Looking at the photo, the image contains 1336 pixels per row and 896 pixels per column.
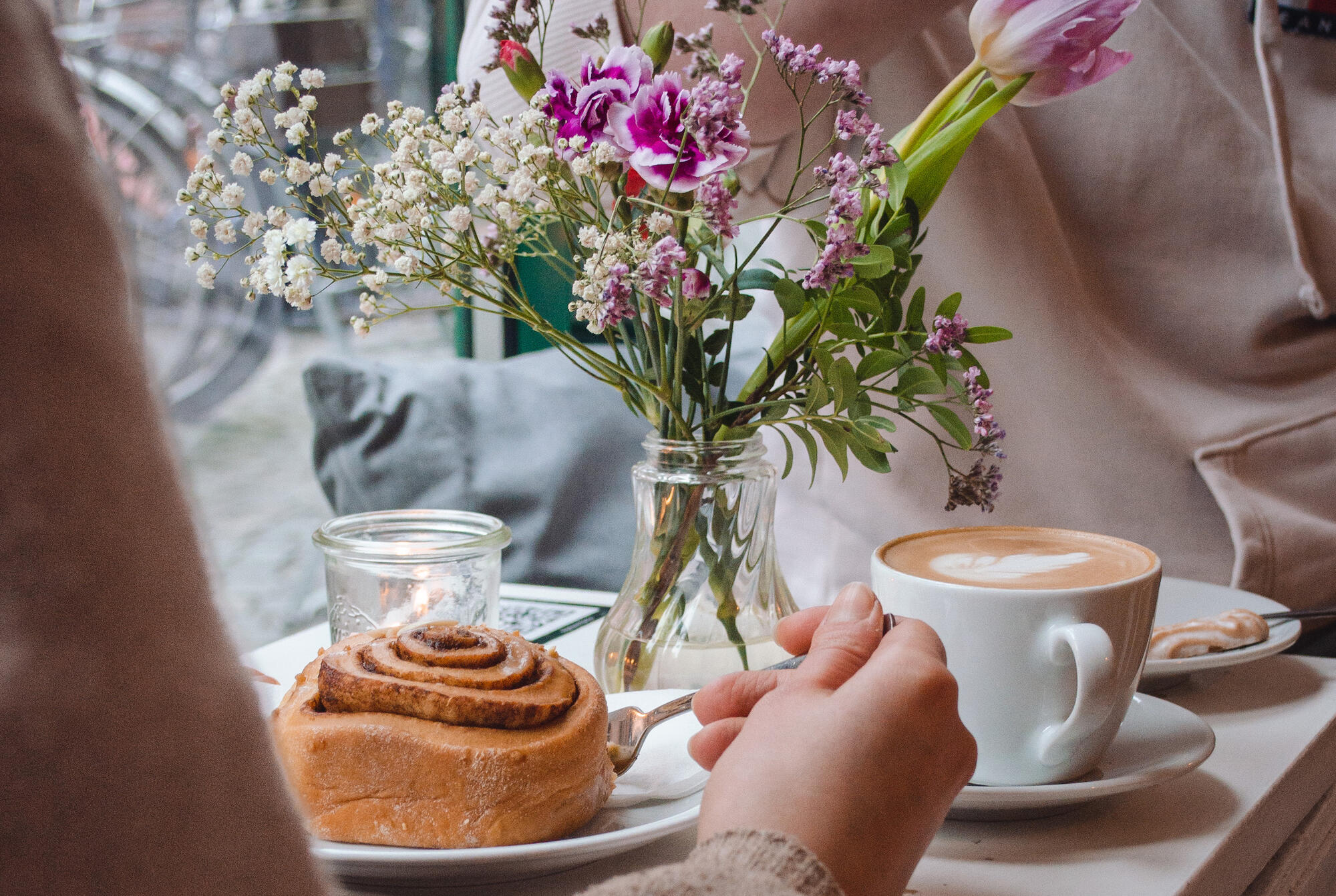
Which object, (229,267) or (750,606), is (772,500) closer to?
(750,606)

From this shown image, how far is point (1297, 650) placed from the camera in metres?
0.97

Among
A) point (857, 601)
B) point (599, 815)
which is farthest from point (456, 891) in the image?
point (857, 601)

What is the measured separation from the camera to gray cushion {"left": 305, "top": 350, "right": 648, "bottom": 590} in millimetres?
1366

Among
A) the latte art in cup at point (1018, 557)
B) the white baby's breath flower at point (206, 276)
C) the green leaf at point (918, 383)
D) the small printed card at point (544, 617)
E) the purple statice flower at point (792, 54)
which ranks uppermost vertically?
the purple statice flower at point (792, 54)

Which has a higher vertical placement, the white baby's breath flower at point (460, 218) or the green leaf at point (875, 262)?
the white baby's breath flower at point (460, 218)

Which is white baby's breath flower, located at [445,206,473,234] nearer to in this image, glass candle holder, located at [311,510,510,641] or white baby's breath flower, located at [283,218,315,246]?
white baby's breath flower, located at [283,218,315,246]

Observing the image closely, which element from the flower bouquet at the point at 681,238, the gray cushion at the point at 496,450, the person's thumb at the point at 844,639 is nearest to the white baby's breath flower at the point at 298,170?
the flower bouquet at the point at 681,238

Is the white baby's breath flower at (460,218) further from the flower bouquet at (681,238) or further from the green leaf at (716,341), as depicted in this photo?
the green leaf at (716,341)

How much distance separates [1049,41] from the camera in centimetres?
52

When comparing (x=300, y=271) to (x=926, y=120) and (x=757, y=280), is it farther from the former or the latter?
(x=926, y=120)

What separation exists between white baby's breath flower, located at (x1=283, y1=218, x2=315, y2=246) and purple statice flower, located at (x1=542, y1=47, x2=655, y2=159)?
126 millimetres

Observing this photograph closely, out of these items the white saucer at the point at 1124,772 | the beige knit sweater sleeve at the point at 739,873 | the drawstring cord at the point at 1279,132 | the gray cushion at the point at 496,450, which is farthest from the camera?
the gray cushion at the point at 496,450

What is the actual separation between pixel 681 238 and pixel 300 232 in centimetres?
19

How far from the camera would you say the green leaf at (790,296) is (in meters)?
0.57
